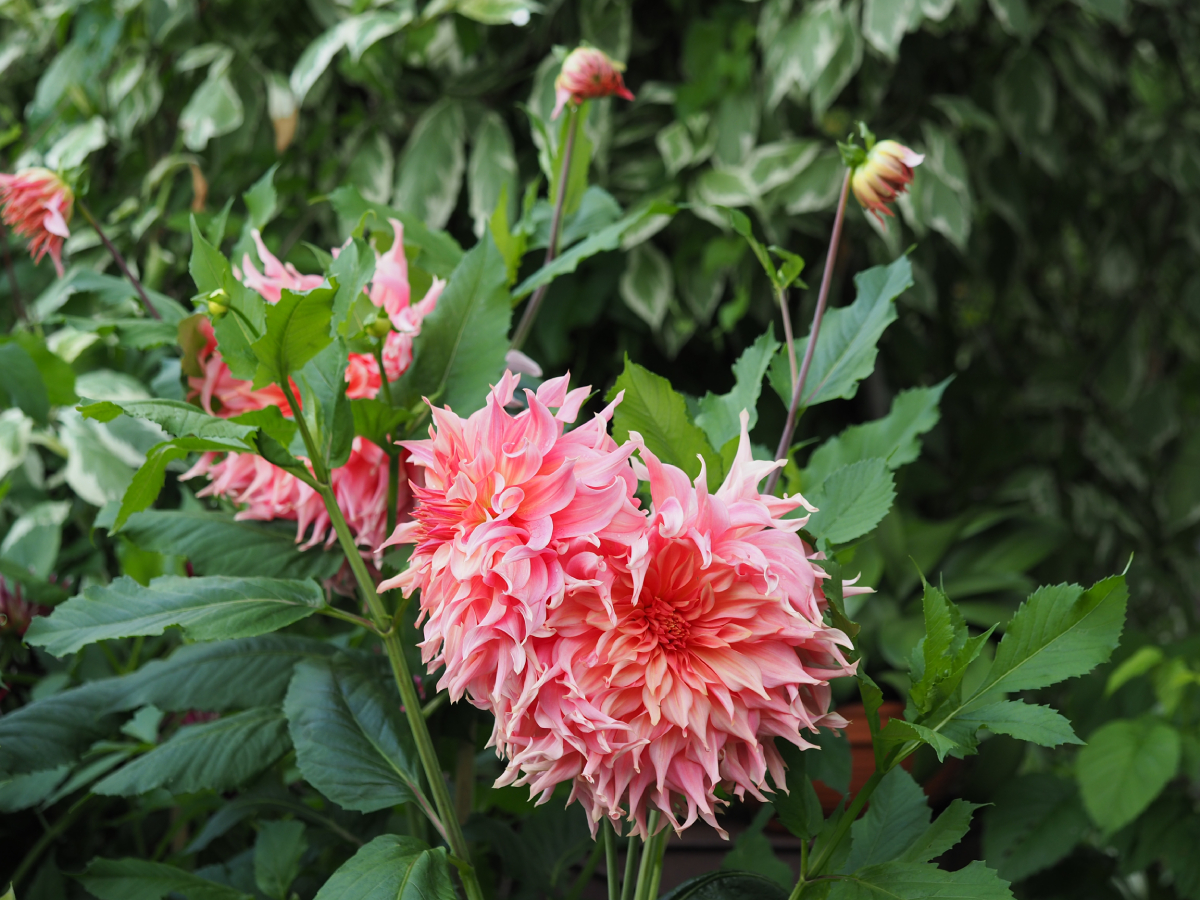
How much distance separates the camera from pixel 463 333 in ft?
1.27

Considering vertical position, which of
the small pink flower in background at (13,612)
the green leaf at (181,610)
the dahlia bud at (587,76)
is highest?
the dahlia bud at (587,76)

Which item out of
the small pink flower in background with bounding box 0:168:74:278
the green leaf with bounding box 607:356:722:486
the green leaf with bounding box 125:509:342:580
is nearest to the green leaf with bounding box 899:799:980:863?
the green leaf with bounding box 607:356:722:486

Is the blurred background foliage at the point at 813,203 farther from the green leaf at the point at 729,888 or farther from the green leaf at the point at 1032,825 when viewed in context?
the green leaf at the point at 729,888

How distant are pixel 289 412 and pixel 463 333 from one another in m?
0.08

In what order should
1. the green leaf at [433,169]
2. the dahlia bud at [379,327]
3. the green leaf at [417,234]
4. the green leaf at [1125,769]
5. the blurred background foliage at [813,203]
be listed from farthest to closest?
the green leaf at [433,169] → the blurred background foliage at [813,203] → the green leaf at [1125,769] → the green leaf at [417,234] → the dahlia bud at [379,327]

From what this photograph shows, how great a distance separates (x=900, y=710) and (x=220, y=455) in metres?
0.57

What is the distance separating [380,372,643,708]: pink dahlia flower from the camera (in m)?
0.24

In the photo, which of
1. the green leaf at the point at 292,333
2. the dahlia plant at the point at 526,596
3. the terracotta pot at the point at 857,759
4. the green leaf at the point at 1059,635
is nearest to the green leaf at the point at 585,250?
the dahlia plant at the point at 526,596

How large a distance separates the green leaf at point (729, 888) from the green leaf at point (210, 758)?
172 millimetres

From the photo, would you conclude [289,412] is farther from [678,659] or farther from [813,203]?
[813,203]

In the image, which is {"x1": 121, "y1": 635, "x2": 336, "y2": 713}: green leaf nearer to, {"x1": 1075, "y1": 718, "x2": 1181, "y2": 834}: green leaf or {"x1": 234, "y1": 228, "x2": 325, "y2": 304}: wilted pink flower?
{"x1": 234, "y1": 228, "x2": 325, "y2": 304}: wilted pink flower

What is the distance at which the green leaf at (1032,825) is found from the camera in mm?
693

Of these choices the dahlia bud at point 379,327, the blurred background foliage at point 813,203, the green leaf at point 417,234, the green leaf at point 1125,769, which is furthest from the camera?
the blurred background foliage at point 813,203

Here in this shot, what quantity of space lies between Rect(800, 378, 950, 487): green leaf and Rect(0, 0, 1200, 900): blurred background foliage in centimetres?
28
